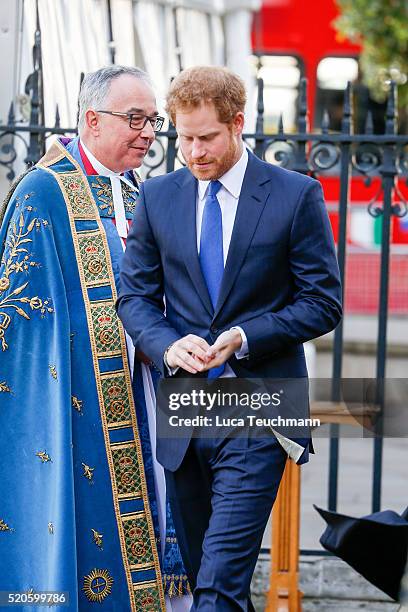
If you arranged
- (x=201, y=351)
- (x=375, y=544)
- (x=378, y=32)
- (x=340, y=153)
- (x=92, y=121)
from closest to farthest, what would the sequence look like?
(x=201, y=351) → (x=375, y=544) → (x=92, y=121) → (x=340, y=153) → (x=378, y=32)

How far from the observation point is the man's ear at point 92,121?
416 cm

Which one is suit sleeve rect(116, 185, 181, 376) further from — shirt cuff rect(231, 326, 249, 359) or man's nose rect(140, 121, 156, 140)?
man's nose rect(140, 121, 156, 140)

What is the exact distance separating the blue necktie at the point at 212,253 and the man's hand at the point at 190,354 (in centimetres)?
17

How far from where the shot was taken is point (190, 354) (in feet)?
11.1

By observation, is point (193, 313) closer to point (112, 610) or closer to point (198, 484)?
point (198, 484)

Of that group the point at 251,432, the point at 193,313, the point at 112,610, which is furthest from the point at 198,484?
the point at 112,610

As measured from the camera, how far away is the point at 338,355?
5598 millimetres

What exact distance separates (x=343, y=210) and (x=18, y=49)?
1.77m

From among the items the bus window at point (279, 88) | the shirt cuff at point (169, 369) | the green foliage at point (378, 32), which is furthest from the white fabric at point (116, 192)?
the bus window at point (279, 88)

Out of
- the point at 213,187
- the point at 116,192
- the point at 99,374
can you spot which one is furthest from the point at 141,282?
the point at 116,192

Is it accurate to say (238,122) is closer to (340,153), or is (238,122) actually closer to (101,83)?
(101,83)

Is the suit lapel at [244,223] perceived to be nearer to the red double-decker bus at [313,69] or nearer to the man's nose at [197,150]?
the man's nose at [197,150]

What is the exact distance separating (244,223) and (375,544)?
1091 mm

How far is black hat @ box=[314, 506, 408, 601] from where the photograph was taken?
383cm
